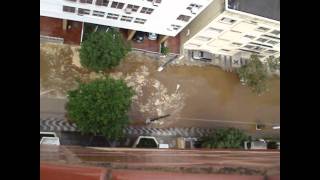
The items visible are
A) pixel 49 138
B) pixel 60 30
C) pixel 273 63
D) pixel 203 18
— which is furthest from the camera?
pixel 273 63

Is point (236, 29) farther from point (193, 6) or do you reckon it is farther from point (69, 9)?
point (69, 9)

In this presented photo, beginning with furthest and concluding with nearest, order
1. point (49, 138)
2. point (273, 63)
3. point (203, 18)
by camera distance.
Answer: point (273, 63) < point (203, 18) < point (49, 138)

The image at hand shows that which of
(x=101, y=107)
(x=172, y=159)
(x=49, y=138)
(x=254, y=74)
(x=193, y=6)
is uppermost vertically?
(x=193, y=6)

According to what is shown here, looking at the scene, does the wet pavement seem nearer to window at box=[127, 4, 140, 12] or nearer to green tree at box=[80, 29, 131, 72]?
green tree at box=[80, 29, 131, 72]

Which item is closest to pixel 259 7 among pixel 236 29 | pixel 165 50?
pixel 236 29

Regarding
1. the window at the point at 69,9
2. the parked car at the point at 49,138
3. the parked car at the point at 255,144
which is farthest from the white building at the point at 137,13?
the parked car at the point at 255,144

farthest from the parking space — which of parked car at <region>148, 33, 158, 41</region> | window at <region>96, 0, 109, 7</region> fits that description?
parked car at <region>148, 33, 158, 41</region>

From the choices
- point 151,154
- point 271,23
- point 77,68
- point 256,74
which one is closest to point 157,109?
point 151,154

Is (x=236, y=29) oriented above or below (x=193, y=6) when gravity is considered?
below
